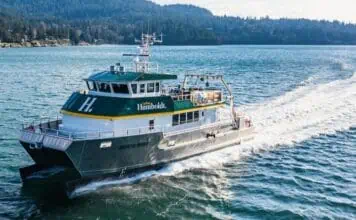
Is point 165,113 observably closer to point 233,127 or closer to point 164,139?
point 164,139

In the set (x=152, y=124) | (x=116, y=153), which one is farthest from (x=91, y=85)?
(x=116, y=153)

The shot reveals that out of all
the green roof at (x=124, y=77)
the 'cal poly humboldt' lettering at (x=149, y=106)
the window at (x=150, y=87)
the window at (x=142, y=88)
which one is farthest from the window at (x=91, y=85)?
the window at (x=150, y=87)

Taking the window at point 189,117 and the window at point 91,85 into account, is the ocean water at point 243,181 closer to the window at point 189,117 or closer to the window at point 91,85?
the window at point 189,117

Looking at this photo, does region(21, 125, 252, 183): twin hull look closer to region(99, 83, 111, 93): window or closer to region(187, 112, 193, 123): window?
region(187, 112, 193, 123): window

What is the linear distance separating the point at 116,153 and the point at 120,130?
133 centimetres

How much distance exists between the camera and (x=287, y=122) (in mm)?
37500

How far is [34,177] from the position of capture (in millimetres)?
23953

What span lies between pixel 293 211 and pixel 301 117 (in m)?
18.2

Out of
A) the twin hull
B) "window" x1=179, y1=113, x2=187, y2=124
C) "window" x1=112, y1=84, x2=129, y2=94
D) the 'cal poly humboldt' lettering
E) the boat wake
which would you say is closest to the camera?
the twin hull

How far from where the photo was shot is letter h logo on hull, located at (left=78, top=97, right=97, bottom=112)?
2500 centimetres

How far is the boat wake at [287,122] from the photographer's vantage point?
27489 mm

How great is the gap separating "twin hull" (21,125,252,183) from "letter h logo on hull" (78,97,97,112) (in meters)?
2.35

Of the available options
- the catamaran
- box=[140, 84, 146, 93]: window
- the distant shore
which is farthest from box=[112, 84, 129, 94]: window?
the distant shore

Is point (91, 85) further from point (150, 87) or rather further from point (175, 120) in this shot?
point (175, 120)
